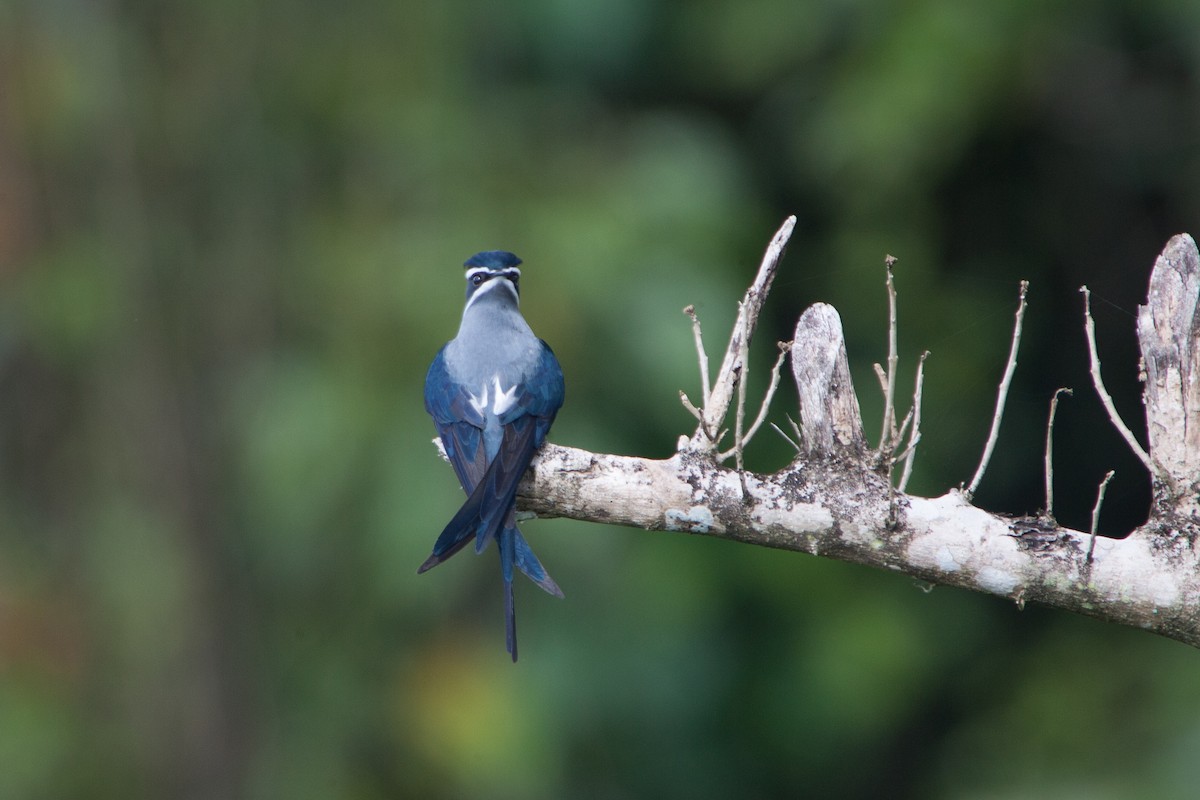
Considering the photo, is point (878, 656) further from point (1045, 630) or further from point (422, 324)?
point (422, 324)

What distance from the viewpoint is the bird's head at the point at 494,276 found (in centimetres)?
388

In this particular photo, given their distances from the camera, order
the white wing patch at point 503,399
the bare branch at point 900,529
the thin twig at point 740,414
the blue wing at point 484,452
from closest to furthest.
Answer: the bare branch at point 900,529 < the thin twig at point 740,414 < the blue wing at point 484,452 < the white wing patch at point 503,399

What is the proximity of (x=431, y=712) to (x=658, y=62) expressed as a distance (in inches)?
122

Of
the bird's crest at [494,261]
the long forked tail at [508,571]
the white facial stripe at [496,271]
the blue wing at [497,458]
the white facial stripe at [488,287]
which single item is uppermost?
the bird's crest at [494,261]

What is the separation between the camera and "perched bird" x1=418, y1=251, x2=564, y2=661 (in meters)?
2.88

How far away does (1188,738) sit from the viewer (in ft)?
16.3

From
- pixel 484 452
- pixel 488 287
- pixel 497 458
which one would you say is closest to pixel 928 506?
pixel 497 458

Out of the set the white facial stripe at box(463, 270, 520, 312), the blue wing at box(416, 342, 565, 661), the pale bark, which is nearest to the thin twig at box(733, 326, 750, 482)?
the pale bark

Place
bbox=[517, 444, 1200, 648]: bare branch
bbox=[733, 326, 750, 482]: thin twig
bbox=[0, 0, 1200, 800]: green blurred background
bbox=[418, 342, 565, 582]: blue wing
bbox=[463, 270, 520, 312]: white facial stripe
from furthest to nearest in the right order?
bbox=[0, 0, 1200, 800]: green blurred background → bbox=[463, 270, 520, 312]: white facial stripe → bbox=[418, 342, 565, 582]: blue wing → bbox=[733, 326, 750, 482]: thin twig → bbox=[517, 444, 1200, 648]: bare branch

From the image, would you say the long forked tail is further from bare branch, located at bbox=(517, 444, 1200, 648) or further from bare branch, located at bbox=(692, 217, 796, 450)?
bare branch, located at bbox=(692, 217, 796, 450)

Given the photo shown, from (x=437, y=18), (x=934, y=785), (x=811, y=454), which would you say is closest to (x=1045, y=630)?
(x=934, y=785)

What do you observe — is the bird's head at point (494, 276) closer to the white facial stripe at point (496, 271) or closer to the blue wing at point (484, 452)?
the white facial stripe at point (496, 271)

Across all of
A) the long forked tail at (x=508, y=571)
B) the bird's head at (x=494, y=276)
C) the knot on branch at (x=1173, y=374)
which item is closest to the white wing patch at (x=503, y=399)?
the long forked tail at (x=508, y=571)

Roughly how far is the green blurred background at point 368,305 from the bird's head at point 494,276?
1837mm
